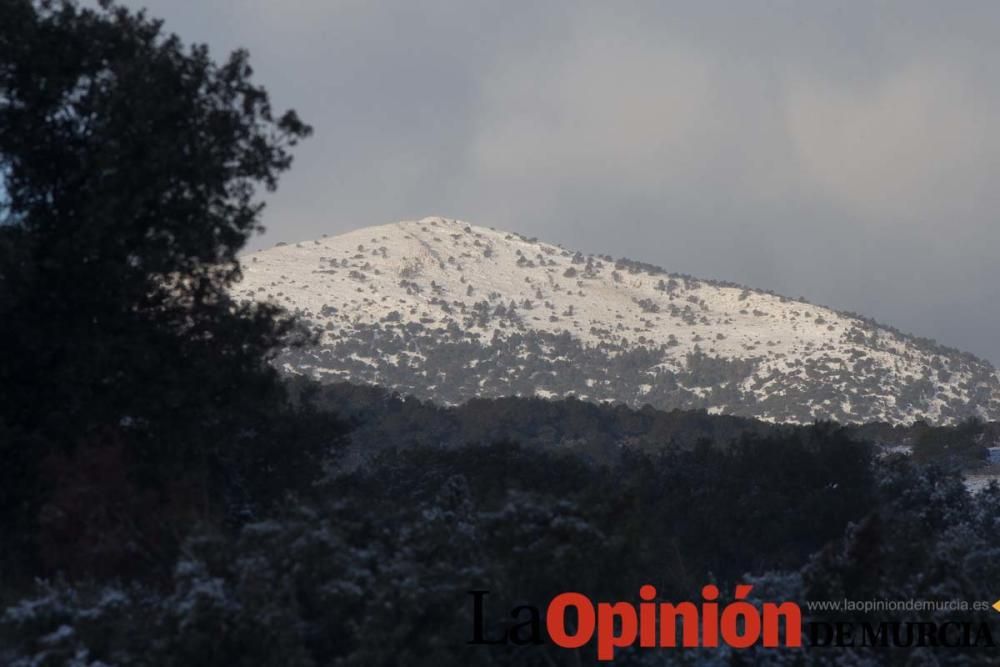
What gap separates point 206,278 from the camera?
19.0 meters

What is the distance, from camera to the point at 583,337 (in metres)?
114

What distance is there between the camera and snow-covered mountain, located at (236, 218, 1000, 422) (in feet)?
327

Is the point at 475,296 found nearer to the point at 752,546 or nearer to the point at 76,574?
the point at 752,546

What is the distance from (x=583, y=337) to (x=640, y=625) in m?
99.6

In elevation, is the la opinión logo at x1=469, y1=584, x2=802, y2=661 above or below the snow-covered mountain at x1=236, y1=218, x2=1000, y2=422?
below

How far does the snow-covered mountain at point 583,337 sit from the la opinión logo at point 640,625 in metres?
77.1

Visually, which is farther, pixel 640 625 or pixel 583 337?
pixel 583 337

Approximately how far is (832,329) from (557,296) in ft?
73.2

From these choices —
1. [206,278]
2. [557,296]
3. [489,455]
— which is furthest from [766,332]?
[206,278]

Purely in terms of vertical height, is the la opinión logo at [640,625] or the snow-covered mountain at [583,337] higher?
the snow-covered mountain at [583,337]

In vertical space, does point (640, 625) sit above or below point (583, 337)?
below

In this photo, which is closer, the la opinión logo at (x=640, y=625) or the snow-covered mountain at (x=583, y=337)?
the la opinión logo at (x=640, y=625)

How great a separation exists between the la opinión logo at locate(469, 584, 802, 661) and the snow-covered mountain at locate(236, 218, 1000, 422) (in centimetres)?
7715

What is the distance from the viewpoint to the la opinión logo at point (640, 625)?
14.1m
